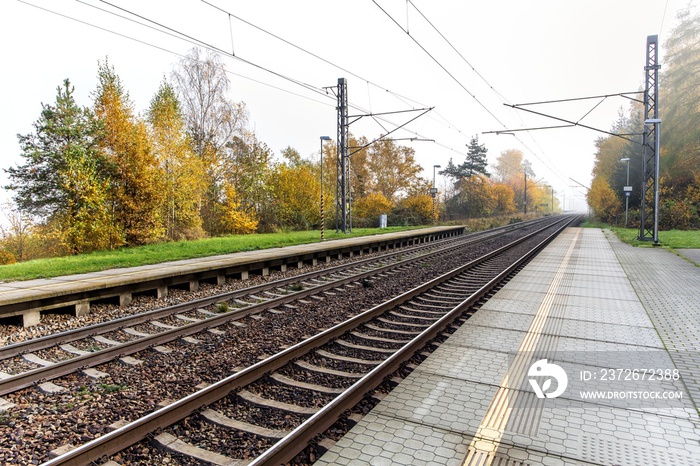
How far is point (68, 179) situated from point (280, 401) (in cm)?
1962

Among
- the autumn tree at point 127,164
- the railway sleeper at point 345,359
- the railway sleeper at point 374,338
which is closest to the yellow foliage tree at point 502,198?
the autumn tree at point 127,164

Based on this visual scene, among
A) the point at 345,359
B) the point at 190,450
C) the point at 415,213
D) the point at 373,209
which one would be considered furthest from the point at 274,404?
the point at 415,213

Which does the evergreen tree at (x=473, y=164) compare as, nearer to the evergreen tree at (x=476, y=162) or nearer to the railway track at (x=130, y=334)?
the evergreen tree at (x=476, y=162)

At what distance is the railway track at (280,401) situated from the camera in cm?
354

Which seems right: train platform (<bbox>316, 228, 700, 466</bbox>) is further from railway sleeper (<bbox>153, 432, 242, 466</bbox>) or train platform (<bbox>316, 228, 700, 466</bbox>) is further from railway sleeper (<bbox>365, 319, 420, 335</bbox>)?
railway sleeper (<bbox>153, 432, 242, 466</bbox>)

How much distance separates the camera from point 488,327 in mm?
7434

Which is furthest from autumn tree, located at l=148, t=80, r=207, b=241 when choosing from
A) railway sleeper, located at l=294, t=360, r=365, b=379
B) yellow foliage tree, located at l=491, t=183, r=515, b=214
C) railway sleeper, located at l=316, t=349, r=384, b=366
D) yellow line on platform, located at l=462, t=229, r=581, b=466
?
yellow foliage tree, located at l=491, t=183, r=515, b=214

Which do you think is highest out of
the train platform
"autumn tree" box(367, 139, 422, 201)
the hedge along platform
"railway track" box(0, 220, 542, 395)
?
"autumn tree" box(367, 139, 422, 201)

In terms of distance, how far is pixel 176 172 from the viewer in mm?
26906

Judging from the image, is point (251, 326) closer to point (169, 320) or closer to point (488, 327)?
point (169, 320)

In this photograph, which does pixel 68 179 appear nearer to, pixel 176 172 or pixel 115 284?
pixel 176 172

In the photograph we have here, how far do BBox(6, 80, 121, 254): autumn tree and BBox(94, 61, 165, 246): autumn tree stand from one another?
22.9 inches

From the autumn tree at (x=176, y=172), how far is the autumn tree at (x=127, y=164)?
7.52 feet

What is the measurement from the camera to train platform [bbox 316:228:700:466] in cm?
356
